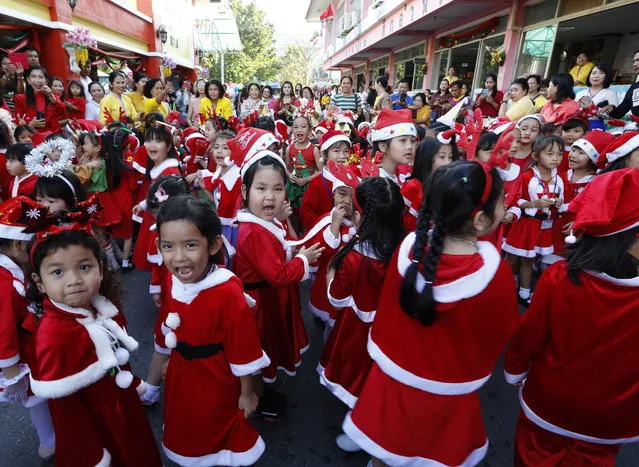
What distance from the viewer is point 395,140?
2.98 meters

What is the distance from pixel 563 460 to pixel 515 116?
209 inches

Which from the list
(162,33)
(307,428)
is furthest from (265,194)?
(162,33)

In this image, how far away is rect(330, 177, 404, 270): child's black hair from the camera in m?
1.91

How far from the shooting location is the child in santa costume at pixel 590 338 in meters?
1.45

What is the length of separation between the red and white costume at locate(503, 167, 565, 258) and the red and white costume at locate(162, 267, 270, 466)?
9.54ft

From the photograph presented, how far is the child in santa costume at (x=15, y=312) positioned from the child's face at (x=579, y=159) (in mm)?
3950

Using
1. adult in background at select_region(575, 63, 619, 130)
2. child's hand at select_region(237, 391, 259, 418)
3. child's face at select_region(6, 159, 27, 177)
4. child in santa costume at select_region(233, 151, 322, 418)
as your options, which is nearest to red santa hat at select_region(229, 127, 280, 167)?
child in santa costume at select_region(233, 151, 322, 418)

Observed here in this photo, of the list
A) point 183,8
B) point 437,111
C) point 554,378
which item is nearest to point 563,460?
point 554,378

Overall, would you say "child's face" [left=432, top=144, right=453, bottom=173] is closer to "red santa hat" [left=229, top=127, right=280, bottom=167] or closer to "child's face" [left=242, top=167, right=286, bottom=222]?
"red santa hat" [left=229, top=127, right=280, bottom=167]

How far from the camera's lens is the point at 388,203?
1925mm

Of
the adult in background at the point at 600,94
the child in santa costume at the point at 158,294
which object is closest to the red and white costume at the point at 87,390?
the child in santa costume at the point at 158,294

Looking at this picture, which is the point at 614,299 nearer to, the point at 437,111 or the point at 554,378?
the point at 554,378

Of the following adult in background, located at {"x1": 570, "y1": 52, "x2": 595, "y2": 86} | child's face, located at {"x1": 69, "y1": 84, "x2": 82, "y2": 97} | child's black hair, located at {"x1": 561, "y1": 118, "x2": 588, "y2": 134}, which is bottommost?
child's black hair, located at {"x1": 561, "y1": 118, "x2": 588, "y2": 134}

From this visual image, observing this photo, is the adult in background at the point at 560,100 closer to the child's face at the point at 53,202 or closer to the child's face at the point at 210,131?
the child's face at the point at 210,131
